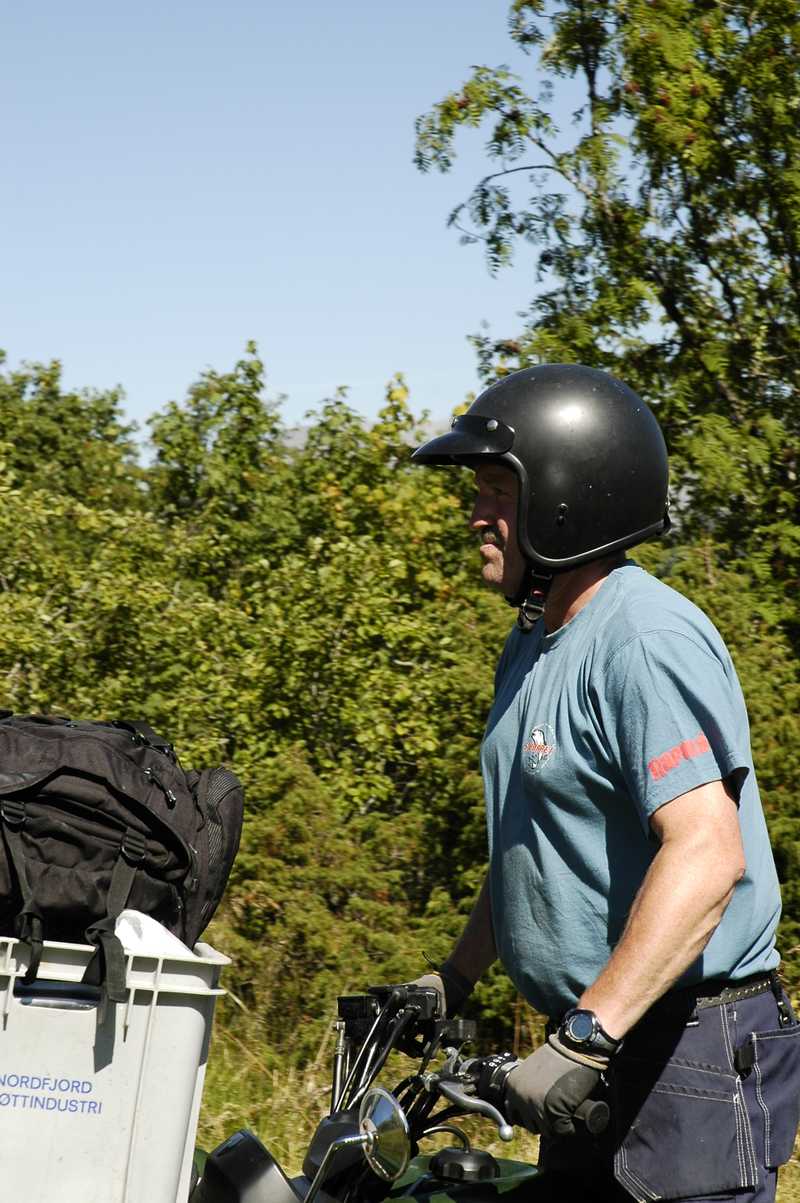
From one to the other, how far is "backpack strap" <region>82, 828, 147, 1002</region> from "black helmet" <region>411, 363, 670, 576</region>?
89 cm

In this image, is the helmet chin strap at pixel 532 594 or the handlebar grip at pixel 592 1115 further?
the helmet chin strap at pixel 532 594

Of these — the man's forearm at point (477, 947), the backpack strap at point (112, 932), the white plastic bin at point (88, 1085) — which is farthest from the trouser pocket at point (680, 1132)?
the backpack strap at point (112, 932)

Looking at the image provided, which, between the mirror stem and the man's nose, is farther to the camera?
the man's nose

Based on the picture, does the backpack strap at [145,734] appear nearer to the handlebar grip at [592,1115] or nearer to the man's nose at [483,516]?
the man's nose at [483,516]

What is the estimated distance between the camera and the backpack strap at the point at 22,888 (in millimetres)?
2148

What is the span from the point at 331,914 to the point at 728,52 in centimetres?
693

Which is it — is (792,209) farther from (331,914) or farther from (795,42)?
(331,914)

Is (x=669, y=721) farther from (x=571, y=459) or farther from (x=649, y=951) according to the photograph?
(x=571, y=459)

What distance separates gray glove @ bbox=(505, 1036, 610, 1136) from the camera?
212 cm

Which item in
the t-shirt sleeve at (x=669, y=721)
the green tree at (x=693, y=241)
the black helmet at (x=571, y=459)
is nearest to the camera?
the t-shirt sleeve at (x=669, y=721)

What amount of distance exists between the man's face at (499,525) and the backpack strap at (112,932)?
34.4 inches

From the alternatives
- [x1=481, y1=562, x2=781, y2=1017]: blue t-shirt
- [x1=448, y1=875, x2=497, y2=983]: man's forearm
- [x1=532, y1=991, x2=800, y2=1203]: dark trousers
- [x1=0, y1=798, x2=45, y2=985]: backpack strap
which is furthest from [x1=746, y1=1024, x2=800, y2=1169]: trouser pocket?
[x1=0, y1=798, x2=45, y2=985]: backpack strap

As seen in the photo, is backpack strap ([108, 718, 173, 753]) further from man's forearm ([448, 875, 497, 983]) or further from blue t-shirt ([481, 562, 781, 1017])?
man's forearm ([448, 875, 497, 983])

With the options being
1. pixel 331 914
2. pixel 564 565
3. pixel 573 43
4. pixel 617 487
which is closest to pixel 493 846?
pixel 564 565
